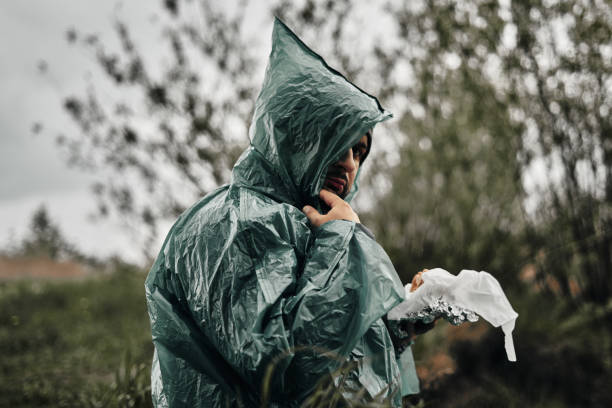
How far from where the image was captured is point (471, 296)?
161cm

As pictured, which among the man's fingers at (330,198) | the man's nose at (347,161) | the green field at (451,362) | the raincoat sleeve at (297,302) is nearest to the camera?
the raincoat sleeve at (297,302)

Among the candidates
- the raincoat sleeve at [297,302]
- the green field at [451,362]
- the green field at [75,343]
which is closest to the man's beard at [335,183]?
the raincoat sleeve at [297,302]

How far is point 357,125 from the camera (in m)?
1.75

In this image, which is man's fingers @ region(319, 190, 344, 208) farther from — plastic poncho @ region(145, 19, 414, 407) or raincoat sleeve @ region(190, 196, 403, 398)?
raincoat sleeve @ region(190, 196, 403, 398)

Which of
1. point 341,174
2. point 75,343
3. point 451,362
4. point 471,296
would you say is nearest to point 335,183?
point 341,174

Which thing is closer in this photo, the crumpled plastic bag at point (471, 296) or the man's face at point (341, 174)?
the crumpled plastic bag at point (471, 296)

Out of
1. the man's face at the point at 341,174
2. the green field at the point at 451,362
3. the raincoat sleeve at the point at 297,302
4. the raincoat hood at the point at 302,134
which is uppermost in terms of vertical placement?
the raincoat hood at the point at 302,134

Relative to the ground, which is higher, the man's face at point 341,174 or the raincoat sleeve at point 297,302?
the man's face at point 341,174

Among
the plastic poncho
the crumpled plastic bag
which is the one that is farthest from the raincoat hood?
the crumpled plastic bag

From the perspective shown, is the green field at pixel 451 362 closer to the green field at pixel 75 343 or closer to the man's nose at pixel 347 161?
the green field at pixel 75 343

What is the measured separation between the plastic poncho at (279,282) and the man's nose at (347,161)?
0.06 metres

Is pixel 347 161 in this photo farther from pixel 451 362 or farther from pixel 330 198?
pixel 451 362

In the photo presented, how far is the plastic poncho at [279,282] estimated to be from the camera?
1380 millimetres

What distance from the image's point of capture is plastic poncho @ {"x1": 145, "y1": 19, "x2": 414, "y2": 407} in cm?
138
